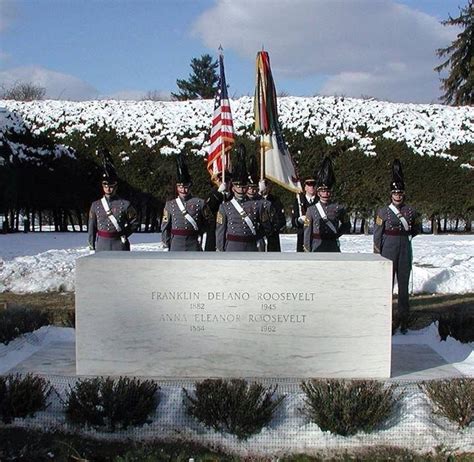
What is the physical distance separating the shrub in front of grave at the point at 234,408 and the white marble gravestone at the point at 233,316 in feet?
1.83

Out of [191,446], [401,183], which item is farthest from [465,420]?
[401,183]

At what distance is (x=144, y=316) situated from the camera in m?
4.32

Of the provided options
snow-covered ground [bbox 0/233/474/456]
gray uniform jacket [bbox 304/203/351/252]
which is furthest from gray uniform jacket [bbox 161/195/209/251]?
snow-covered ground [bbox 0/233/474/456]

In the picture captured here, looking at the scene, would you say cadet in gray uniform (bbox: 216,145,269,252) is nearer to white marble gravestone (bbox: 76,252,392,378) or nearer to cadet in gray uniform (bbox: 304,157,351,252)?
cadet in gray uniform (bbox: 304,157,351,252)

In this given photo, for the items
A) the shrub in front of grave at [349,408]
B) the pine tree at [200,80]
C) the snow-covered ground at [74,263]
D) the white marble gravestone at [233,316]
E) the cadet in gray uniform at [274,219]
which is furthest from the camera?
the pine tree at [200,80]

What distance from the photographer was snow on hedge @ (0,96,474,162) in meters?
16.1

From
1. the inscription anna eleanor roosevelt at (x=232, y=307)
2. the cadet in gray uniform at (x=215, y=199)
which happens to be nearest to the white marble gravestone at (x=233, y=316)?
the inscription anna eleanor roosevelt at (x=232, y=307)

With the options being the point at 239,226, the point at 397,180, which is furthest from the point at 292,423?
the point at 397,180

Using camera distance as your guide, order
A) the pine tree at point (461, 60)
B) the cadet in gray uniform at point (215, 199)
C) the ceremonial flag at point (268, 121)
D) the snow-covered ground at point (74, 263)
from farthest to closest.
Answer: the pine tree at point (461, 60) → the ceremonial flag at point (268, 121) → the snow-covered ground at point (74, 263) → the cadet in gray uniform at point (215, 199)

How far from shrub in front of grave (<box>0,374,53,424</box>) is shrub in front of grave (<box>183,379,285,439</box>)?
36.3 inches

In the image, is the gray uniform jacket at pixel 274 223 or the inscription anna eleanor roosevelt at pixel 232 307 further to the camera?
the gray uniform jacket at pixel 274 223

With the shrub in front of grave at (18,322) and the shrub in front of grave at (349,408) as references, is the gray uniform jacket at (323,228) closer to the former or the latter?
the shrub in front of grave at (18,322)

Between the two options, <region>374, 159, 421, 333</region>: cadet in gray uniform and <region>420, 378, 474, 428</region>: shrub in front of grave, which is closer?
<region>420, 378, 474, 428</region>: shrub in front of grave

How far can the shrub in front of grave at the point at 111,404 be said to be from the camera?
12.4 ft
